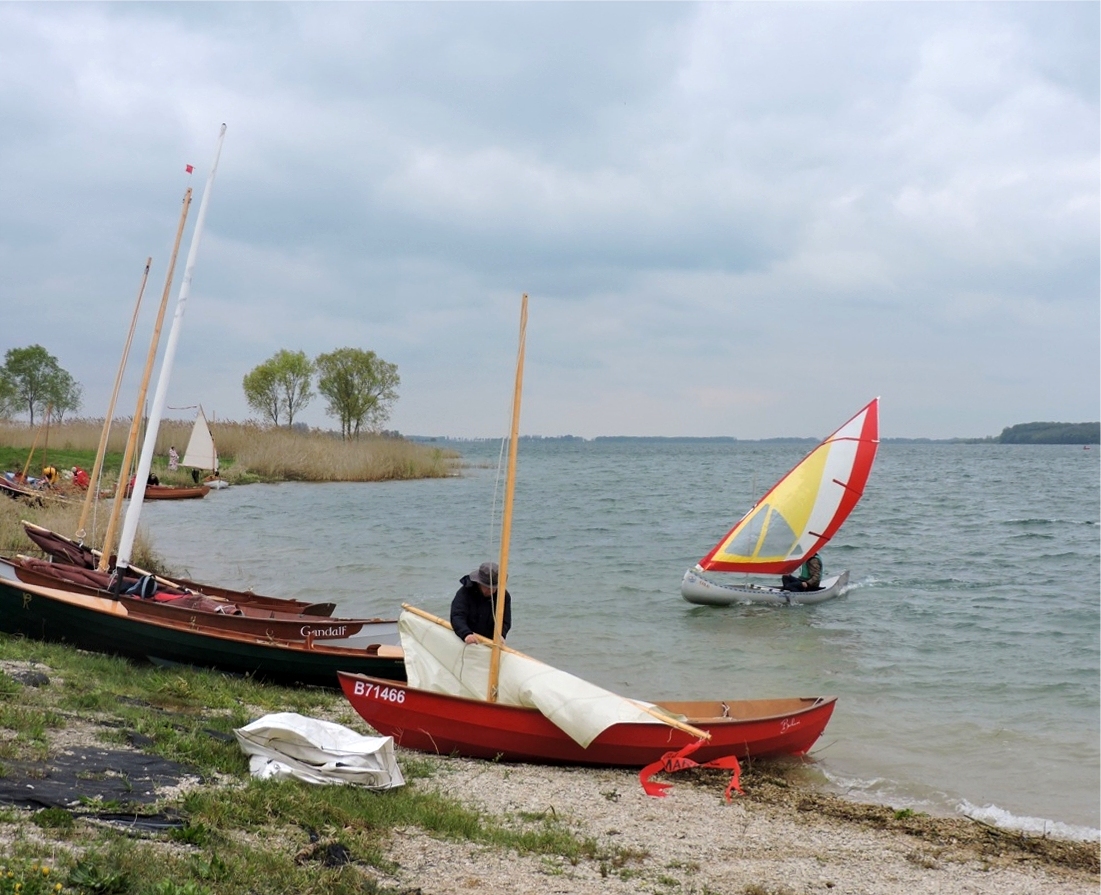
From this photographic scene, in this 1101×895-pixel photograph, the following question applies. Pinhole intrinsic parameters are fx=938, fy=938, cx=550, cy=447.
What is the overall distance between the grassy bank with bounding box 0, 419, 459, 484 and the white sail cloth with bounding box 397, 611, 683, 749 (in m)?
33.9

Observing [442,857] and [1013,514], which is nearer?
[442,857]

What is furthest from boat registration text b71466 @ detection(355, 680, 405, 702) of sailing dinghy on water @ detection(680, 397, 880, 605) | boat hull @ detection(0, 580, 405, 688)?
sailing dinghy on water @ detection(680, 397, 880, 605)

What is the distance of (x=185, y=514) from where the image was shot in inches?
1329

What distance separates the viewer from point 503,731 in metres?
8.88

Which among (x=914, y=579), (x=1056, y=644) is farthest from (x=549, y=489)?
(x=1056, y=644)

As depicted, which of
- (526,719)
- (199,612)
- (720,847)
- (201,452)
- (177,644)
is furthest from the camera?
(201,452)

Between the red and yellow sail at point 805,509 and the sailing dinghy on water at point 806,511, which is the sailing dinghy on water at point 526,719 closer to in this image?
the sailing dinghy on water at point 806,511

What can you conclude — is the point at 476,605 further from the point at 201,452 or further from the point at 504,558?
the point at 201,452

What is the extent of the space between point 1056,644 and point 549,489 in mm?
41420

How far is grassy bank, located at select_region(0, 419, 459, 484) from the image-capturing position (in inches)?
1663

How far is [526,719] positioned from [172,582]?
→ 7203mm

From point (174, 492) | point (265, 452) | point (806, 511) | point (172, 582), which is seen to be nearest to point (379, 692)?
point (172, 582)

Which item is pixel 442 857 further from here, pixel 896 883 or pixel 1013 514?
pixel 1013 514

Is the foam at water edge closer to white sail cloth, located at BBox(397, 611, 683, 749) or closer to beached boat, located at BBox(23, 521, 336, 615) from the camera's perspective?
white sail cloth, located at BBox(397, 611, 683, 749)
